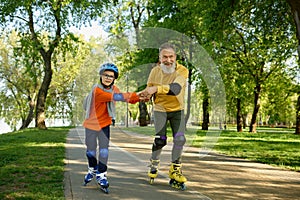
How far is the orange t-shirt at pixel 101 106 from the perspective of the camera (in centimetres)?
475

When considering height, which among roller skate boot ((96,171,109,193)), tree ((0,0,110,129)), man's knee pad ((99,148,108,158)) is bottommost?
roller skate boot ((96,171,109,193))

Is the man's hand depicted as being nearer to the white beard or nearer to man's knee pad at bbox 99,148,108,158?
the white beard

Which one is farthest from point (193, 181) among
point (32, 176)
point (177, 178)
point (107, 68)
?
point (32, 176)

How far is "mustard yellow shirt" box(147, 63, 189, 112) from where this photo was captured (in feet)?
17.0

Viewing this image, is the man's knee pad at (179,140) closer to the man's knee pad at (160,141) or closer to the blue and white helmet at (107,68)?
the man's knee pad at (160,141)

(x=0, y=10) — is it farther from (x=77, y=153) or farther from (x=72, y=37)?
(x=77, y=153)

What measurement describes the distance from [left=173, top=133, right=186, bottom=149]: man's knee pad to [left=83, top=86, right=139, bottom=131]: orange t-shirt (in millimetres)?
991

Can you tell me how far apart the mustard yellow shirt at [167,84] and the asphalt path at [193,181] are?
3.87 feet

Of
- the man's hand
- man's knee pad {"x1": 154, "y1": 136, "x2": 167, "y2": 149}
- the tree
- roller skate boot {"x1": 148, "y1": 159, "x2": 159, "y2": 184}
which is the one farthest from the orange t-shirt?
the tree

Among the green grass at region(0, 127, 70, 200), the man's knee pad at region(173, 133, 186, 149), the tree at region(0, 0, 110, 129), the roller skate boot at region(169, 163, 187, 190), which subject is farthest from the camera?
the tree at region(0, 0, 110, 129)

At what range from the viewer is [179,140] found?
5.38 m

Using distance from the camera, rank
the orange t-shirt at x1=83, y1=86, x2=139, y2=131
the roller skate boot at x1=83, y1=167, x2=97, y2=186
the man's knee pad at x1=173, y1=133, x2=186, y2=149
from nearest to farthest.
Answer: the orange t-shirt at x1=83, y1=86, x2=139, y2=131
the roller skate boot at x1=83, y1=167, x2=97, y2=186
the man's knee pad at x1=173, y1=133, x2=186, y2=149

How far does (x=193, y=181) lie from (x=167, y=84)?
1.79 metres

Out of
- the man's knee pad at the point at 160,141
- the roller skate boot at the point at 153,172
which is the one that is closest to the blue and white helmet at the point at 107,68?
the man's knee pad at the point at 160,141
